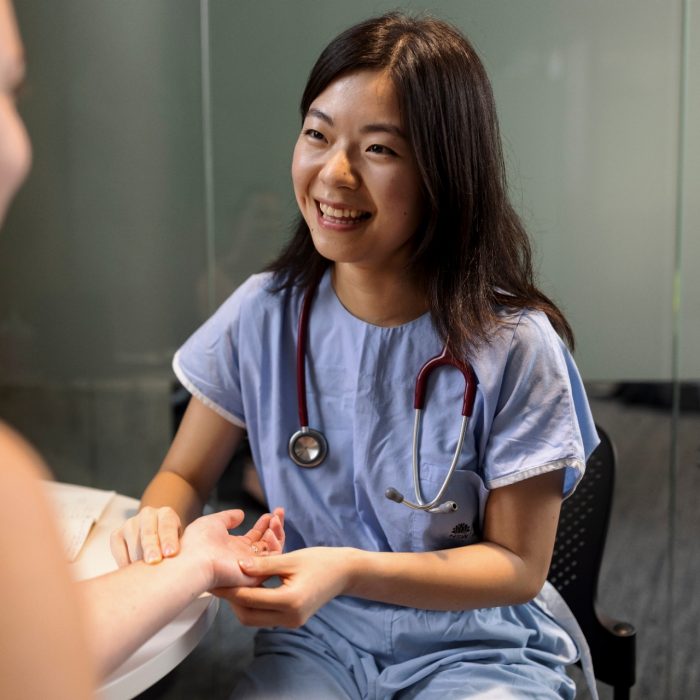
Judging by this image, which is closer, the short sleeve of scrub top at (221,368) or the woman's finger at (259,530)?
the woman's finger at (259,530)

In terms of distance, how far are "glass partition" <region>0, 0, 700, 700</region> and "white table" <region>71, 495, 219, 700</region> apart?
42.2 inches

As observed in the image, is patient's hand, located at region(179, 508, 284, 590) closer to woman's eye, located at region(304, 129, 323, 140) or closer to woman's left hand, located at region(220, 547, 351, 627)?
woman's left hand, located at region(220, 547, 351, 627)

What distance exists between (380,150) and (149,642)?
689 millimetres

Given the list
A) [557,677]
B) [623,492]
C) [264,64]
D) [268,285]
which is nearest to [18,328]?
[264,64]

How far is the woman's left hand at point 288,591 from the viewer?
119 cm

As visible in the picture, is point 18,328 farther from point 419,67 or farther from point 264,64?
point 419,67

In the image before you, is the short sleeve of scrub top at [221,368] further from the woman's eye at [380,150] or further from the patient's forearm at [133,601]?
the patient's forearm at [133,601]

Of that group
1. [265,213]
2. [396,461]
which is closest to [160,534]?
[396,461]

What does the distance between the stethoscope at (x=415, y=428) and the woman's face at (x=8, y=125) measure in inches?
36.6

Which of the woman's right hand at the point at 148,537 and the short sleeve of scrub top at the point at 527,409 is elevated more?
the short sleeve of scrub top at the point at 527,409

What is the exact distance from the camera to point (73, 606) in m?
0.47

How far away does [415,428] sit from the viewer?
1397mm

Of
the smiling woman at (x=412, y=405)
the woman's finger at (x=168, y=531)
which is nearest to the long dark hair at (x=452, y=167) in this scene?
the smiling woman at (x=412, y=405)

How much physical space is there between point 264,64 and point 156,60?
287 millimetres
